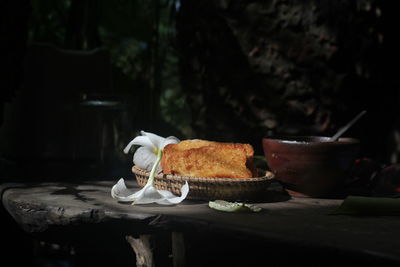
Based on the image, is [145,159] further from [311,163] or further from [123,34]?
[123,34]

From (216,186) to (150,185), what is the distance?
6.6 inches

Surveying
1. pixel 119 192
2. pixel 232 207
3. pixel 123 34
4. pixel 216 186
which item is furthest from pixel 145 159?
pixel 123 34

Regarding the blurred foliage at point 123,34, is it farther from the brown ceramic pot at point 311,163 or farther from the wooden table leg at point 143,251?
the wooden table leg at point 143,251

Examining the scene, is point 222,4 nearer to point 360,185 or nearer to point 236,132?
point 236,132

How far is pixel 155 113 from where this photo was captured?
3.16m

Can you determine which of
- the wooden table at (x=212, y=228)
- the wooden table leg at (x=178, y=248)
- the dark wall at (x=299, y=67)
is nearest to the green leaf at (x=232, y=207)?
the wooden table at (x=212, y=228)

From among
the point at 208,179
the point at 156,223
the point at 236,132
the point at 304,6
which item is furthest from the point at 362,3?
the point at 156,223

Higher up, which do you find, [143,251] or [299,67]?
[299,67]

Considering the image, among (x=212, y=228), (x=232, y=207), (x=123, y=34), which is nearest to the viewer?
(x=212, y=228)

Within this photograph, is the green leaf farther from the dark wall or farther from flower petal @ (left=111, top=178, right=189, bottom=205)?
the dark wall

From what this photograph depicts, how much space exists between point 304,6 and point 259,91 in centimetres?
46

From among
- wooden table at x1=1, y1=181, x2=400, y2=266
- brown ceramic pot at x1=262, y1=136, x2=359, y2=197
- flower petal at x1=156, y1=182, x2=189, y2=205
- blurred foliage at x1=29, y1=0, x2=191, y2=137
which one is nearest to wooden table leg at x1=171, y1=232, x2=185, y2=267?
wooden table at x1=1, y1=181, x2=400, y2=266

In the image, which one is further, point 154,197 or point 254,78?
point 254,78

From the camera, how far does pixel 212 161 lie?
136 centimetres
